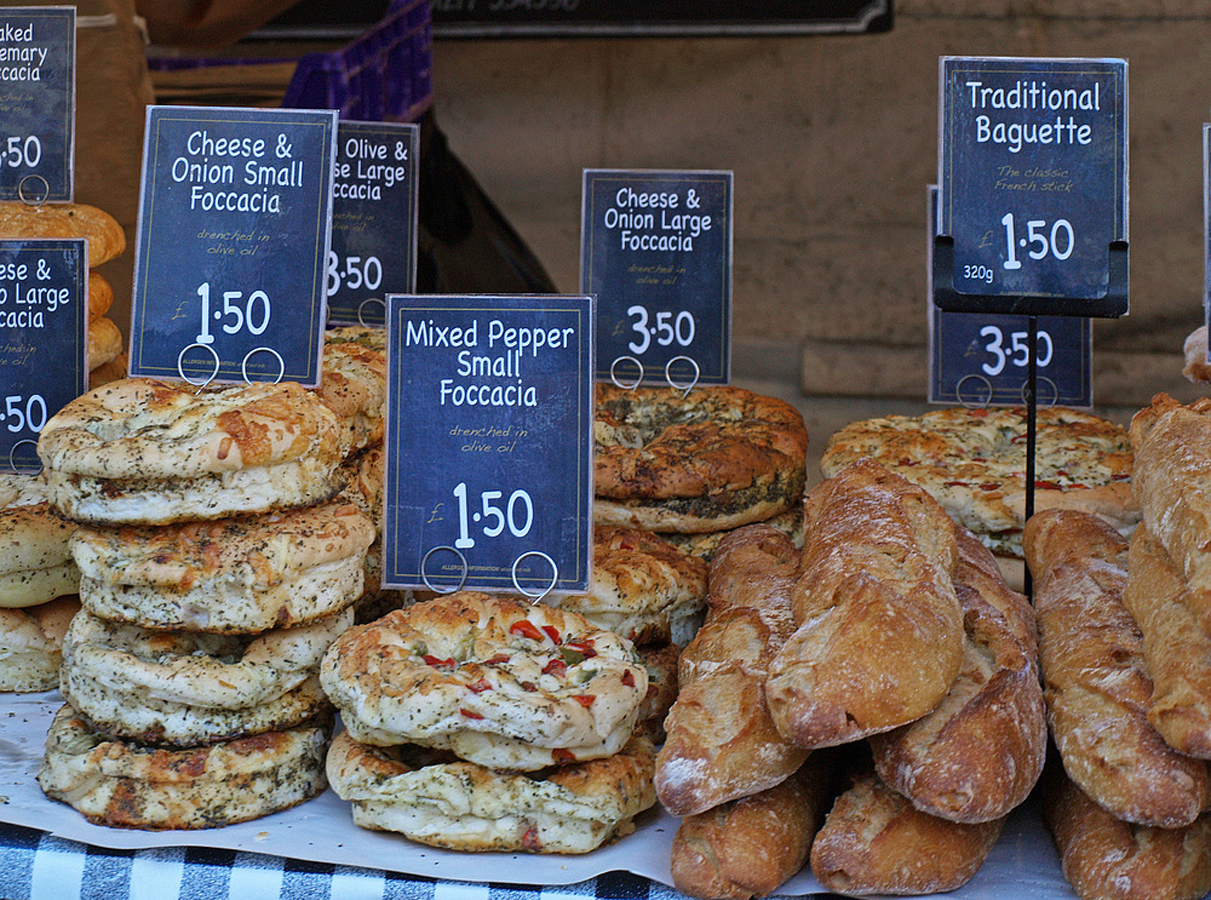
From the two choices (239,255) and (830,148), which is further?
(830,148)

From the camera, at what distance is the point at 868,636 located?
1.70 metres

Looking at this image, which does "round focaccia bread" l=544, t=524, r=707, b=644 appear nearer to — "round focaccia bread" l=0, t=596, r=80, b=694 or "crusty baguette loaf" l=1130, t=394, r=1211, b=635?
"crusty baguette loaf" l=1130, t=394, r=1211, b=635

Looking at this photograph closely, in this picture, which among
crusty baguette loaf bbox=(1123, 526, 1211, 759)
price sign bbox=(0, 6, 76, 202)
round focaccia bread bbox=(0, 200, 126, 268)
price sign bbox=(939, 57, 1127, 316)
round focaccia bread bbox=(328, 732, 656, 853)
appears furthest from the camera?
price sign bbox=(0, 6, 76, 202)

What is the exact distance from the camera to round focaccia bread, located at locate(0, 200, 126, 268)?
A: 9.13ft

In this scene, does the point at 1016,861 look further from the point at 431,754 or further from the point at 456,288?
the point at 456,288

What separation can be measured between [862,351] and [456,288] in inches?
108

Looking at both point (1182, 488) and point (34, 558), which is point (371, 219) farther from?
point (1182, 488)

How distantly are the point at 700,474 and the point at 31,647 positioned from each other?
55.0 inches

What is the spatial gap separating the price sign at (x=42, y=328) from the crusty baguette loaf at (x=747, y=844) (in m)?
1.62

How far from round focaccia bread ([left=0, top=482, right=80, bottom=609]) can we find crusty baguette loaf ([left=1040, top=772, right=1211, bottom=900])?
187 centimetres

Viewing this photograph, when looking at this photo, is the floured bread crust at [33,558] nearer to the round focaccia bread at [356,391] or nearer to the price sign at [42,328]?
the price sign at [42,328]

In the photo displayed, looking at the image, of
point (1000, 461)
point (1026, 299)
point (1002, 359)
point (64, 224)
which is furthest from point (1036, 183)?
point (64, 224)

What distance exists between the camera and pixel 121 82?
4273 mm

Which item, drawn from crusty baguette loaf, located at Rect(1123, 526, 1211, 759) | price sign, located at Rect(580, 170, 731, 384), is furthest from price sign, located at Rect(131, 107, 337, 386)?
crusty baguette loaf, located at Rect(1123, 526, 1211, 759)
